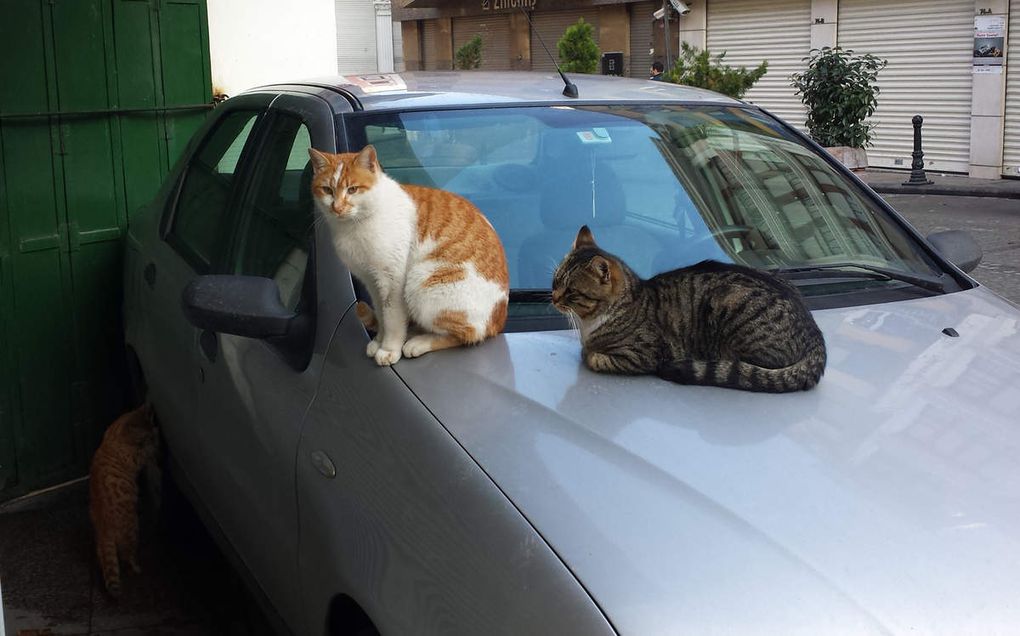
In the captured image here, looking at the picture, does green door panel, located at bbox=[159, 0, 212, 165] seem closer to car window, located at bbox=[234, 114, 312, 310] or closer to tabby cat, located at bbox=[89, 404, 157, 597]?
tabby cat, located at bbox=[89, 404, 157, 597]

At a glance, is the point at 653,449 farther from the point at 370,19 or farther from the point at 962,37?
the point at 370,19

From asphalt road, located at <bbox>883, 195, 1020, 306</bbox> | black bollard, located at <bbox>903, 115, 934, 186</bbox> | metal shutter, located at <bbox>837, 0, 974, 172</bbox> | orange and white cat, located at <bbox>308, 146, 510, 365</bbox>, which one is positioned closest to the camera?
orange and white cat, located at <bbox>308, 146, 510, 365</bbox>

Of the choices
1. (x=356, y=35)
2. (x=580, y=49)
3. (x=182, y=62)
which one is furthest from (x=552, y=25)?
(x=182, y=62)

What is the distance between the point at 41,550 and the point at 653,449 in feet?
10.9

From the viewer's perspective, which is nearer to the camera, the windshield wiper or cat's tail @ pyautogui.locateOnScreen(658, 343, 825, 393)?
cat's tail @ pyautogui.locateOnScreen(658, 343, 825, 393)

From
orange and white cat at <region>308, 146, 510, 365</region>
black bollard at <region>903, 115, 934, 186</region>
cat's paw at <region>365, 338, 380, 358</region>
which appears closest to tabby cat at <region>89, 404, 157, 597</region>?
orange and white cat at <region>308, 146, 510, 365</region>

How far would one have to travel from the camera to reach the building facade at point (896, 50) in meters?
19.2

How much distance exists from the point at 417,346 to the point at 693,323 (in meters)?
0.70

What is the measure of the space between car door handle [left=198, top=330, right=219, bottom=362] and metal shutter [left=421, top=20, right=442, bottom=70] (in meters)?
30.0

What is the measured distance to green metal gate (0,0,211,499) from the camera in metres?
4.92

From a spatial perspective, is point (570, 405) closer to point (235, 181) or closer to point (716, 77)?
point (235, 181)

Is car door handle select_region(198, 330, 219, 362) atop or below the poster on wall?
below

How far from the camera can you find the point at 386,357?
8.82ft

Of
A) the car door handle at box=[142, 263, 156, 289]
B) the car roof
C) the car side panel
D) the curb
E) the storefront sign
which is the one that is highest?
the storefront sign
